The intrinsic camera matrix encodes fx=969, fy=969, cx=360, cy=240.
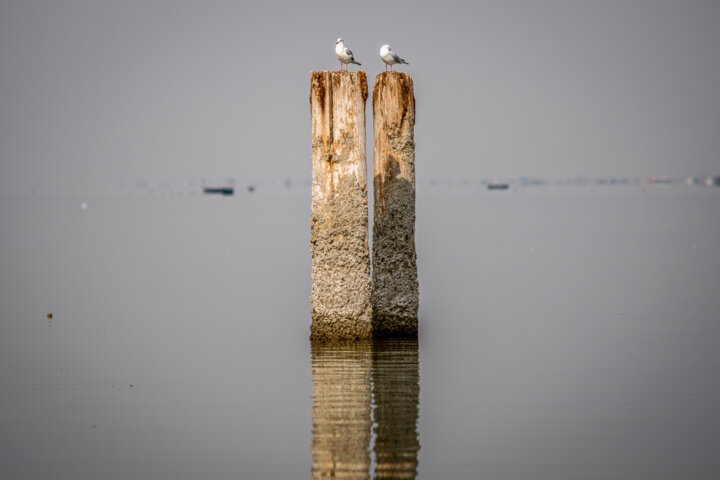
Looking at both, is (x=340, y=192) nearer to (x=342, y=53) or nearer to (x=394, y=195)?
(x=394, y=195)

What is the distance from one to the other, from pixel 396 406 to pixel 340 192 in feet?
13.3

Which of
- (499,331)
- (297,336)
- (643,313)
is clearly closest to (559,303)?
(643,313)

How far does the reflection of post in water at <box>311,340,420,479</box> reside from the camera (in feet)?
32.3

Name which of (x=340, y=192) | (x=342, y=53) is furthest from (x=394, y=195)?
(x=342, y=53)

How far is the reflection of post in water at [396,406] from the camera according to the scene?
32.4 feet

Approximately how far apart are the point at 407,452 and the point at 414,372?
3.61 meters

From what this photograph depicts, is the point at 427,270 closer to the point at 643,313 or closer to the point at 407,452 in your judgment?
the point at 643,313

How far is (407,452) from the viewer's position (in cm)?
1016

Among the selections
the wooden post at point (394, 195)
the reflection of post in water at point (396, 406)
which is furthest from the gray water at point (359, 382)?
the wooden post at point (394, 195)

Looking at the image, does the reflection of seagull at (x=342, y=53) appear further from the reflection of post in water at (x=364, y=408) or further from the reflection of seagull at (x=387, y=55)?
the reflection of post in water at (x=364, y=408)

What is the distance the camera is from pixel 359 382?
42.4ft

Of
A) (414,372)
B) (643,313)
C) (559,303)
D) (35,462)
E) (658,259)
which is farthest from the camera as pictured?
(658,259)

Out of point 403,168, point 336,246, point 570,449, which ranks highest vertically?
point 403,168

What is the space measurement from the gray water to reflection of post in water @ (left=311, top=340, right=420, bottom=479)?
4cm
